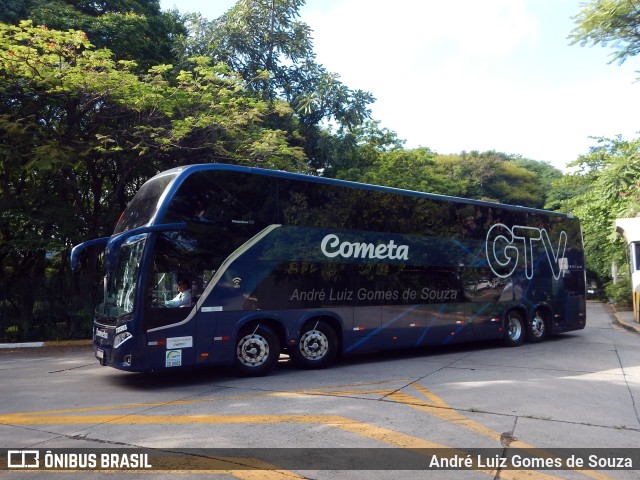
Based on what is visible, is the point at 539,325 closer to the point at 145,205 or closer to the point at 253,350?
the point at 253,350

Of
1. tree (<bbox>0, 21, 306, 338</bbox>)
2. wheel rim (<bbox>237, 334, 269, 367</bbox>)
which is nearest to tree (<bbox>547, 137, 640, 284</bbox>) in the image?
tree (<bbox>0, 21, 306, 338</bbox>)

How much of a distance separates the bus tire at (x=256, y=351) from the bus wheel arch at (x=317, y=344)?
470 millimetres

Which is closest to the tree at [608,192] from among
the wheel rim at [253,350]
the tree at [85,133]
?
the tree at [85,133]

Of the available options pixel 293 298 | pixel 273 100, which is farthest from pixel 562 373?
pixel 273 100

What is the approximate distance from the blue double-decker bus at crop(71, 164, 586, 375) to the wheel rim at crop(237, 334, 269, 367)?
2 cm

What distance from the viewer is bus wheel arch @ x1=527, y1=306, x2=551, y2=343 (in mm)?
15594

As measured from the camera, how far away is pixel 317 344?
1127 centimetres

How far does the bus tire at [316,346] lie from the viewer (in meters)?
11.1

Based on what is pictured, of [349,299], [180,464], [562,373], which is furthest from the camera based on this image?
[349,299]

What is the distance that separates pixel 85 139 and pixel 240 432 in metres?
11.6

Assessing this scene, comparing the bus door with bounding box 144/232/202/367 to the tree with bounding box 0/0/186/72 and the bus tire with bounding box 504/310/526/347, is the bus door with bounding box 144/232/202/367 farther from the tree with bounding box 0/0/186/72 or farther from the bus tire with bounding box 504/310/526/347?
the tree with bounding box 0/0/186/72

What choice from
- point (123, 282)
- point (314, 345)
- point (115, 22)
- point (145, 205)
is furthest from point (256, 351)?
point (115, 22)

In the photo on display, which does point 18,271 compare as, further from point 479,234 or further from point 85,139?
point 479,234

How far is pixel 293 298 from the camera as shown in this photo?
1078cm
